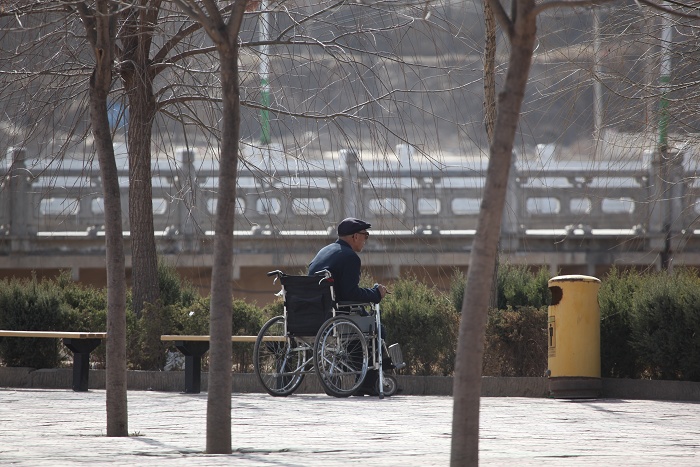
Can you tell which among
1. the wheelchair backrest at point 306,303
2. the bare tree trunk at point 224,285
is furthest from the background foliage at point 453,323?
the bare tree trunk at point 224,285

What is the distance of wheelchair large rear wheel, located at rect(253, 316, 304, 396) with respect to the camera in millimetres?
11812

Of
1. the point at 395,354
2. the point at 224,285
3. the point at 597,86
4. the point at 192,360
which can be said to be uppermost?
the point at 597,86

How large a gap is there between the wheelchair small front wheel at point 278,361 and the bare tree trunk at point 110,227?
157 inches

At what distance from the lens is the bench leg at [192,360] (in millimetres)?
12562

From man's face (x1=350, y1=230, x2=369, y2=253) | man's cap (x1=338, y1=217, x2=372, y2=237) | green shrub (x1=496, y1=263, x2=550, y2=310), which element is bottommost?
green shrub (x1=496, y1=263, x2=550, y2=310)

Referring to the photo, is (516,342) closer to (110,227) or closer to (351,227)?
(351,227)

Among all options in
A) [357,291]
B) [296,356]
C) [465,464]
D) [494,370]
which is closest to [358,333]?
[357,291]

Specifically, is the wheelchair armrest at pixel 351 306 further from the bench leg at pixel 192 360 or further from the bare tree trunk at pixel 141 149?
the bare tree trunk at pixel 141 149

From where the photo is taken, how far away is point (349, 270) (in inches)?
452

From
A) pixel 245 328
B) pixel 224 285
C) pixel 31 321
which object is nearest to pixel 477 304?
pixel 224 285

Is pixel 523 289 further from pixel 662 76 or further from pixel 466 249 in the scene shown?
pixel 466 249

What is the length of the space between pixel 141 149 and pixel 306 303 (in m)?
2.78

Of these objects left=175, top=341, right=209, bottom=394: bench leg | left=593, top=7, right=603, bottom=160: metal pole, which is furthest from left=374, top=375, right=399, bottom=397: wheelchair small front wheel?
left=593, top=7, right=603, bottom=160: metal pole

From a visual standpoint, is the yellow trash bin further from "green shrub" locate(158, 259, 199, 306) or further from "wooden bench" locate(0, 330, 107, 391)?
"green shrub" locate(158, 259, 199, 306)
